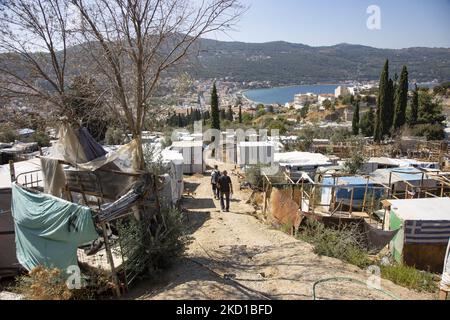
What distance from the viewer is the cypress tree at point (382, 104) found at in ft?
114

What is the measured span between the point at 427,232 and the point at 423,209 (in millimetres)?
573

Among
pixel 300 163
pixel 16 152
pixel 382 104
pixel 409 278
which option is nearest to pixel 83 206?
pixel 409 278

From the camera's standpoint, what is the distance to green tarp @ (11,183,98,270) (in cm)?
538

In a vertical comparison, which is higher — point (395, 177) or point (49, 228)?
point (49, 228)

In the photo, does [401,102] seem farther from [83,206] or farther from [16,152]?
[83,206]

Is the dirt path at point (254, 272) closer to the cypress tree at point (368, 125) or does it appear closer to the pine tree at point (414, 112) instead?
the pine tree at point (414, 112)

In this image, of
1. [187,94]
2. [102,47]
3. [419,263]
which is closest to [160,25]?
[102,47]

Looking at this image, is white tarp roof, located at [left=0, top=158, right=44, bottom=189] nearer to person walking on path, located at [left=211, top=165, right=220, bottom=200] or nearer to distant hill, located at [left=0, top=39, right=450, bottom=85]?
person walking on path, located at [left=211, top=165, right=220, bottom=200]

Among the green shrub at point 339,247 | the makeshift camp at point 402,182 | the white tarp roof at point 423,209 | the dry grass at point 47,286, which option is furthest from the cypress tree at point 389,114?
the dry grass at point 47,286

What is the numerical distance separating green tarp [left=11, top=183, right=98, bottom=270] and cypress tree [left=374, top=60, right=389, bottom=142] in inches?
1316

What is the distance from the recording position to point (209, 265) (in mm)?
6609

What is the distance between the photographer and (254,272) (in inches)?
241

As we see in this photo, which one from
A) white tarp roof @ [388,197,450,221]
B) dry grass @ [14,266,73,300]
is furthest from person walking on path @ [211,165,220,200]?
dry grass @ [14,266,73,300]
